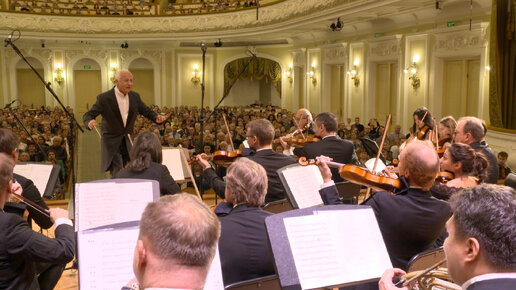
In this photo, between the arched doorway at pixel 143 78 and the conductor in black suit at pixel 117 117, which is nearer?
the conductor in black suit at pixel 117 117

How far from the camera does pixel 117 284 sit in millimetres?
2393

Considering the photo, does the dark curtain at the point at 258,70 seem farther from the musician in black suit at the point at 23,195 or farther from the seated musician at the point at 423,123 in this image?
the musician in black suit at the point at 23,195

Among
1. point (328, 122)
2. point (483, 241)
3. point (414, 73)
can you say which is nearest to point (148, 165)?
point (328, 122)

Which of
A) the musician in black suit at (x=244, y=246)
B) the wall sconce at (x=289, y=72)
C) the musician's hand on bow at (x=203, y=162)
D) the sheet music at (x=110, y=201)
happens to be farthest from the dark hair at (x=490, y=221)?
the wall sconce at (x=289, y=72)

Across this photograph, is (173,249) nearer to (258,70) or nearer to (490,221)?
(490,221)

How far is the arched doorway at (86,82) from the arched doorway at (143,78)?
4.91 feet

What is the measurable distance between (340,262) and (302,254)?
0.21 metres

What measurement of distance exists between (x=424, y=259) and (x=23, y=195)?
2.68 meters

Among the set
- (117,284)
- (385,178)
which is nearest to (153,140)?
(385,178)

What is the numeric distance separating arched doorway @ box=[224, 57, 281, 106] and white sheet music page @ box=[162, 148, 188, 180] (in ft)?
57.9

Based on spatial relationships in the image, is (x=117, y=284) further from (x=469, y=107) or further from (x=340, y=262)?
(x=469, y=107)

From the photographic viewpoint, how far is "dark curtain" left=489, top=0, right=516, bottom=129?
9.02 m

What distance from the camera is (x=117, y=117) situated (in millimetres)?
6043

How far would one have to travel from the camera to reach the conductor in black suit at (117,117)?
599cm
